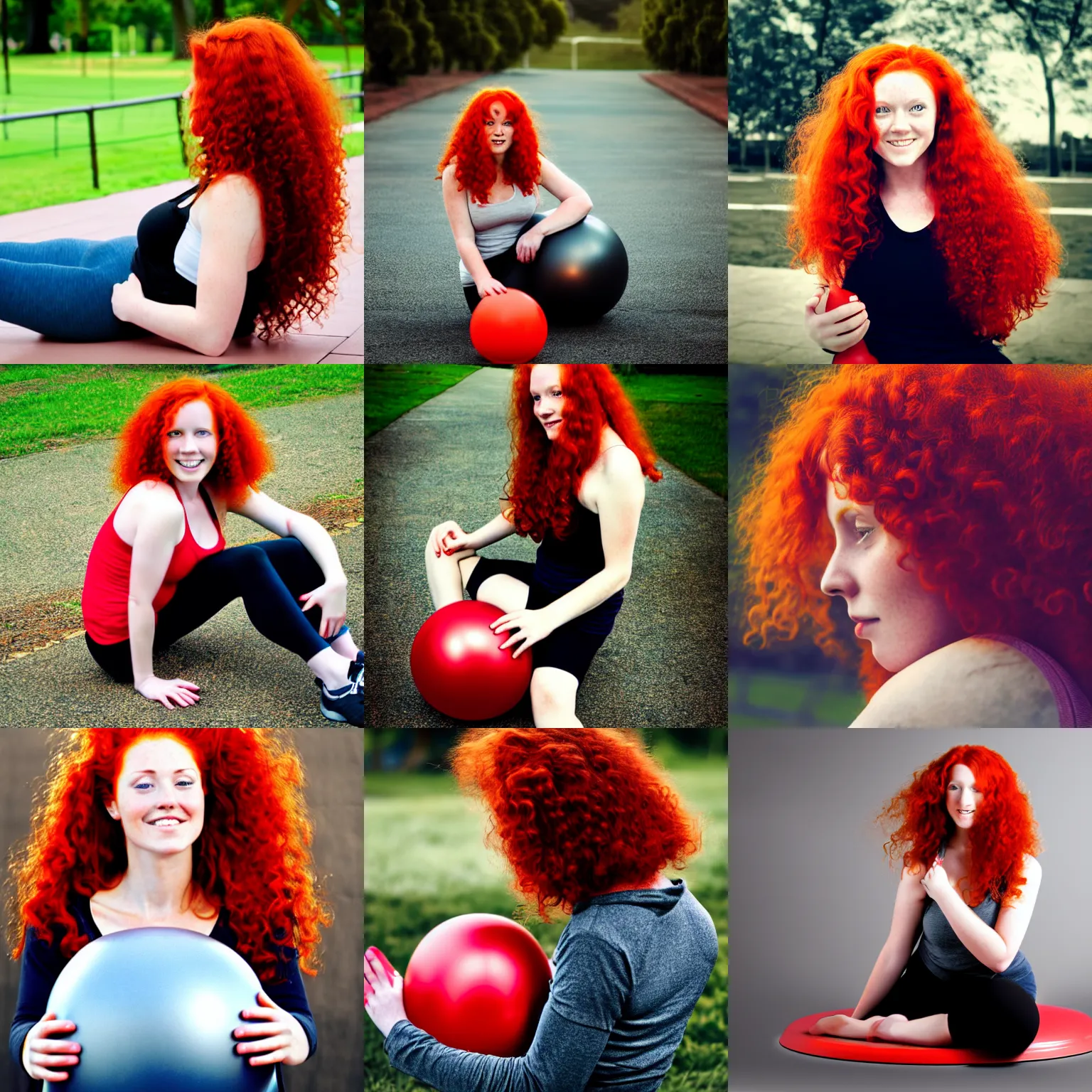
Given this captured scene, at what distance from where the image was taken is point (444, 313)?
5.55 metres

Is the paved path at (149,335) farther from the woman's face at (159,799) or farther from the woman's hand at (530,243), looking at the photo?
the woman's face at (159,799)

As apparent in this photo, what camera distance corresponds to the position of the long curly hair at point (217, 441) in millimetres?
5117

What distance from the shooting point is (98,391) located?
5.40m

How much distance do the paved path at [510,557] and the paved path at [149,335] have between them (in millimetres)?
556

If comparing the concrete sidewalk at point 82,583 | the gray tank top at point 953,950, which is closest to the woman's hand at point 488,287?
the concrete sidewalk at point 82,583

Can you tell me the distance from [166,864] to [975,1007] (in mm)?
2901

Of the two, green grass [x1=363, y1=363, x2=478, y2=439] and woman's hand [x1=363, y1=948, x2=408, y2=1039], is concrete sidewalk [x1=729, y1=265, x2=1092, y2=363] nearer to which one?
green grass [x1=363, y1=363, x2=478, y2=439]

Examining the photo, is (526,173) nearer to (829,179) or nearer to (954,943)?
(829,179)

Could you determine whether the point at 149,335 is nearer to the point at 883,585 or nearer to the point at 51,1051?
the point at 51,1051

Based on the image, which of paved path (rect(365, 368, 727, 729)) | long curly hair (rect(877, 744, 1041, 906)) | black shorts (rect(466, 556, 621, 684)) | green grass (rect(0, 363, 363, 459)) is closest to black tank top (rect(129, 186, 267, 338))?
green grass (rect(0, 363, 363, 459))

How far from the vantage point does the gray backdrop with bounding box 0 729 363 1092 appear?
5.63 meters

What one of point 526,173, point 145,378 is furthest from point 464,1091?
point 526,173

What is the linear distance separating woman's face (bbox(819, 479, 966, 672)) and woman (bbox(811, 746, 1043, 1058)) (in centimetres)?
46

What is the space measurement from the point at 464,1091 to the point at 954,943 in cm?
200
